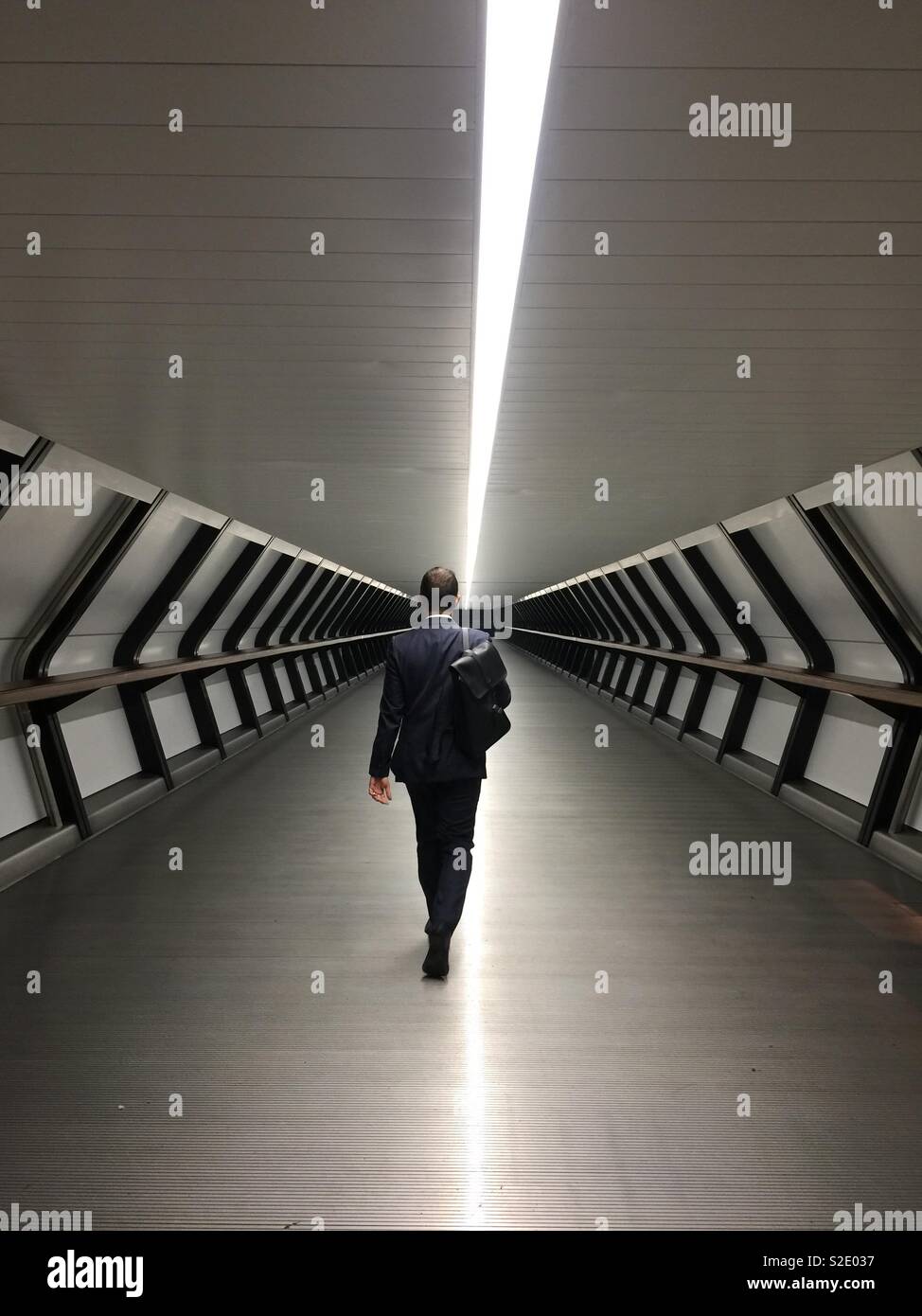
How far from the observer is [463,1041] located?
3379 mm

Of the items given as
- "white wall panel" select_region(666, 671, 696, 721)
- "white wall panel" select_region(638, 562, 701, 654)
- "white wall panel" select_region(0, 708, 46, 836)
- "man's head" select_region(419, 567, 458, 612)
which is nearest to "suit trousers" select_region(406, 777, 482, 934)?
"man's head" select_region(419, 567, 458, 612)

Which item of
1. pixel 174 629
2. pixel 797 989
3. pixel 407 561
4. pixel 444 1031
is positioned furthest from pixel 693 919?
pixel 407 561

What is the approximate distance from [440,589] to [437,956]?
1695 millimetres

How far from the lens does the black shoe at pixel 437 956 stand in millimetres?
3895

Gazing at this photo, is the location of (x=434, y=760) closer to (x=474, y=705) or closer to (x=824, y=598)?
(x=474, y=705)

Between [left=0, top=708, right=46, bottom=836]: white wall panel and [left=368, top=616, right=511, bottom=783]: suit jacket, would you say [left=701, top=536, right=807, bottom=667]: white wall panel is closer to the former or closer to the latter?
[left=368, top=616, right=511, bottom=783]: suit jacket

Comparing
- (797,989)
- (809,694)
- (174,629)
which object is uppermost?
(174,629)

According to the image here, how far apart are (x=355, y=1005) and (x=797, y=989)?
194 cm

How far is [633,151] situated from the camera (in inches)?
86.0

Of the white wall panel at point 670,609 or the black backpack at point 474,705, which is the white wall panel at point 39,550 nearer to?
the black backpack at point 474,705

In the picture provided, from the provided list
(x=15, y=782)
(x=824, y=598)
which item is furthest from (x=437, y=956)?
(x=824, y=598)

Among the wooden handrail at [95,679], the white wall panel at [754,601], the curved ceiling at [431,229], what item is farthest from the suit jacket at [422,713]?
the white wall panel at [754,601]

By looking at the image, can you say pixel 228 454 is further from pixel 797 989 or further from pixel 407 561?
pixel 407 561

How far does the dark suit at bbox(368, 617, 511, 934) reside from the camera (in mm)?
3904
